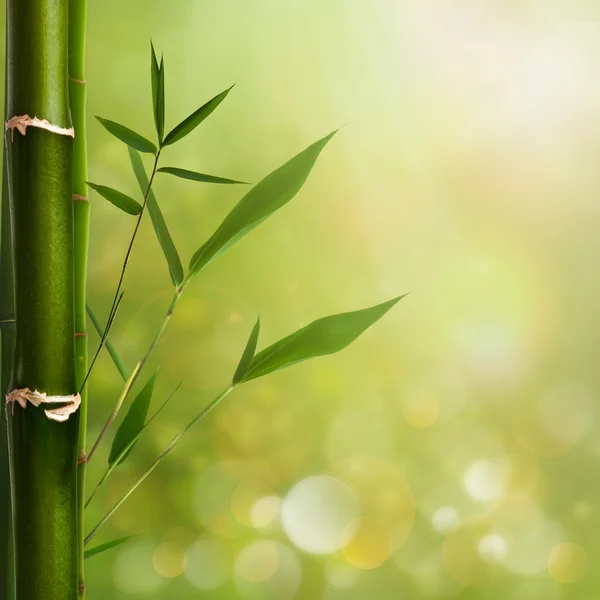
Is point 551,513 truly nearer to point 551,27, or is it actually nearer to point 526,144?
point 526,144

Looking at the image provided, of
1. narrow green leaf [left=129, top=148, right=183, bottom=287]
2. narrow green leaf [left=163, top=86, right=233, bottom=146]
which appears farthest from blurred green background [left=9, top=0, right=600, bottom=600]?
narrow green leaf [left=163, top=86, right=233, bottom=146]

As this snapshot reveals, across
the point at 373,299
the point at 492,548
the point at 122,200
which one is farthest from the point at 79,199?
the point at 492,548

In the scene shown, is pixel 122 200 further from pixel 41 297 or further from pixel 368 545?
pixel 368 545

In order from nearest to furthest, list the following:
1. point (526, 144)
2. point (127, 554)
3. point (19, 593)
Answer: point (19, 593) < point (127, 554) < point (526, 144)

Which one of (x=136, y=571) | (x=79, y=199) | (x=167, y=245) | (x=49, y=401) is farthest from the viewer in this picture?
(x=136, y=571)

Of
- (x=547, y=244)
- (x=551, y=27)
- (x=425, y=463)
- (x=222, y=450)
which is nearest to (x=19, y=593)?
(x=222, y=450)
